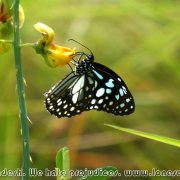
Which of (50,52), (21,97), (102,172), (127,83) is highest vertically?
(127,83)

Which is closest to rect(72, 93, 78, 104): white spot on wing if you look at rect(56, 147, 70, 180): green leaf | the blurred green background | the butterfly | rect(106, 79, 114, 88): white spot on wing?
the butterfly

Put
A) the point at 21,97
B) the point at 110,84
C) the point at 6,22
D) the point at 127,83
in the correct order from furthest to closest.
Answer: the point at 127,83 → the point at 110,84 → the point at 6,22 → the point at 21,97

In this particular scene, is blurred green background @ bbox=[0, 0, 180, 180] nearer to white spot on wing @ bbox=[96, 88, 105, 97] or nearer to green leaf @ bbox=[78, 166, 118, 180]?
white spot on wing @ bbox=[96, 88, 105, 97]

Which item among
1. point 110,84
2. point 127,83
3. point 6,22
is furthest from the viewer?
point 127,83

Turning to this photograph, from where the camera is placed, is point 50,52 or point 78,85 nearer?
point 50,52

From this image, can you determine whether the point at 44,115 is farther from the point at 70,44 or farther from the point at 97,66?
the point at 97,66

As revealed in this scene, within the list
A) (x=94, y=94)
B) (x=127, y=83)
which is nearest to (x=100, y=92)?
(x=94, y=94)

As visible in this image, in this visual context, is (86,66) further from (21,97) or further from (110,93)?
(21,97)

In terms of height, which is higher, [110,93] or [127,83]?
[127,83]
